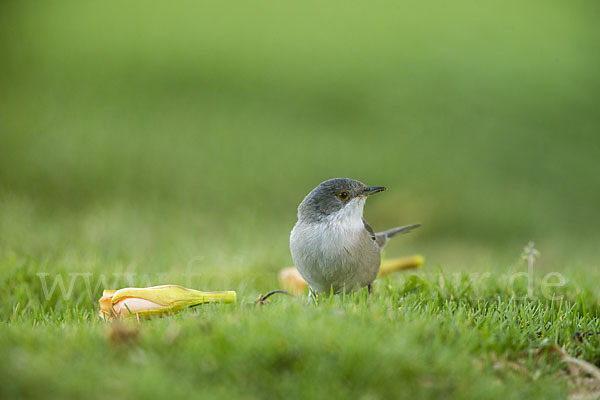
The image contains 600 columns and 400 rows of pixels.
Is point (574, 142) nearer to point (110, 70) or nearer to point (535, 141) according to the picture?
point (535, 141)

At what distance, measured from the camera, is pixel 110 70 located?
13.3 metres

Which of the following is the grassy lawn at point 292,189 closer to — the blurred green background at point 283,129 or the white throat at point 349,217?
the blurred green background at point 283,129

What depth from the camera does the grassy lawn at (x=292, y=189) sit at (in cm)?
304

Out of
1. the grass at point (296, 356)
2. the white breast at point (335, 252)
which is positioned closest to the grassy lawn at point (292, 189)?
the grass at point (296, 356)

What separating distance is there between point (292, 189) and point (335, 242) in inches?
234

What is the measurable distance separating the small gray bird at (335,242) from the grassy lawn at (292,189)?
393 mm

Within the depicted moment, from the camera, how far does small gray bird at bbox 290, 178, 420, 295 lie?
4537 millimetres

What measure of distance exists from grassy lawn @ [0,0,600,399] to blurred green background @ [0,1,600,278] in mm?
57

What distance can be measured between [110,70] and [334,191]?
33.2 feet

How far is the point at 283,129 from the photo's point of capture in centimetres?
1200

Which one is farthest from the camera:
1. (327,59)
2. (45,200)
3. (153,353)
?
(327,59)

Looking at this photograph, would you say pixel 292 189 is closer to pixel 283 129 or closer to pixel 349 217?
pixel 283 129

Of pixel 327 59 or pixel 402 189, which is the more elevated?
pixel 327 59

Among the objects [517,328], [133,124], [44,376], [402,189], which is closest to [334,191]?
[517,328]
